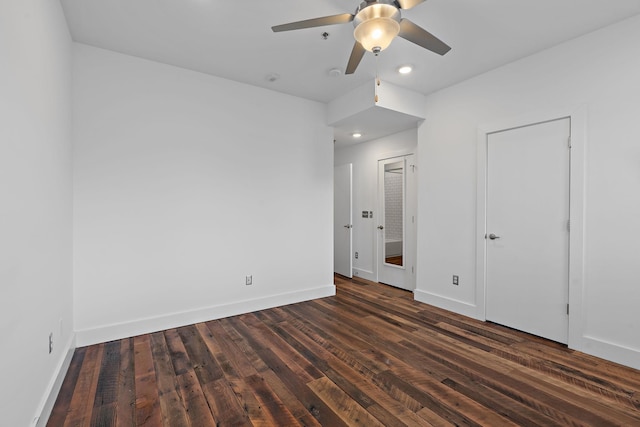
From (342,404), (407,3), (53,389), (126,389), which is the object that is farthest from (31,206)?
(407,3)

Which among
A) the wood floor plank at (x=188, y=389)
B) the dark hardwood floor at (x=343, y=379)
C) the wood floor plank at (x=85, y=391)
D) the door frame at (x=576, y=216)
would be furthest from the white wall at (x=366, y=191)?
the wood floor plank at (x=85, y=391)

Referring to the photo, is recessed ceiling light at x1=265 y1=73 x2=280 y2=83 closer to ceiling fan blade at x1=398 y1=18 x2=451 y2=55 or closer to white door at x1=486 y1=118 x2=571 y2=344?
ceiling fan blade at x1=398 y1=18 x2=451 y2=55

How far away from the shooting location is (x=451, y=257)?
3740mm

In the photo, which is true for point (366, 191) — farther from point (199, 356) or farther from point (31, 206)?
point (31, 206)

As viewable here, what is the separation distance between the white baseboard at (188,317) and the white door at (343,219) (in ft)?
3.83

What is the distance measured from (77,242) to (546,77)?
467cm

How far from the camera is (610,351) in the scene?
2504 millimetres

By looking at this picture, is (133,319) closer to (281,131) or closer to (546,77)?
(281,131)

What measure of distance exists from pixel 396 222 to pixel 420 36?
10.5ft

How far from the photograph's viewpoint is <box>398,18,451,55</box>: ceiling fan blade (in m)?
1.94

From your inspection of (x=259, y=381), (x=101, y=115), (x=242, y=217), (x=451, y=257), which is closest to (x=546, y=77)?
(x=451, y=257)

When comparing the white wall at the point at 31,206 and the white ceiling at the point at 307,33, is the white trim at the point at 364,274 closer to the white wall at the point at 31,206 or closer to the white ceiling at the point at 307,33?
the white ceiling at the point at 307,33

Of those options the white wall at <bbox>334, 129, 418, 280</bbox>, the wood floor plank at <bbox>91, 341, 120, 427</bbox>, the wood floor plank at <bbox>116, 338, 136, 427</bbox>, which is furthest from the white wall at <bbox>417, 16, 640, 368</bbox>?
the wood floor plank at <bbox>91, 341, 120, 427</bbox>

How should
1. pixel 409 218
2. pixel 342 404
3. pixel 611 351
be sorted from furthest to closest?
pixel 409 218 < pixel 611 351 < pixel 342 404
